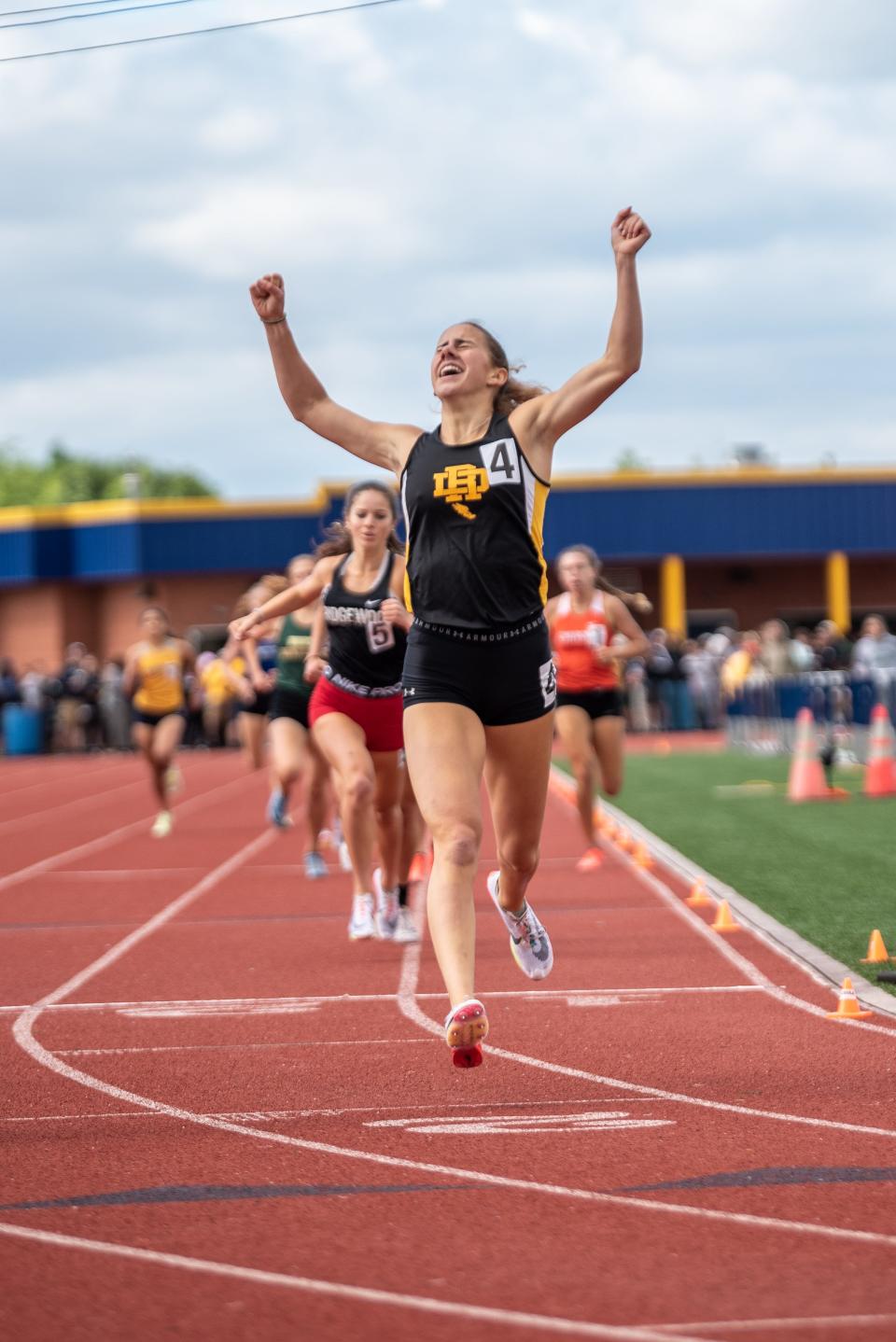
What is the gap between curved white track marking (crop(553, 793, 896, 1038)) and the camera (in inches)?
291

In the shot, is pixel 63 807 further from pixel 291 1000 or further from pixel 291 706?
pixel 291 1000

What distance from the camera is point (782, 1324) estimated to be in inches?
144

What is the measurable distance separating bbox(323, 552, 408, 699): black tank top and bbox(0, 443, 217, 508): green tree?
378ft

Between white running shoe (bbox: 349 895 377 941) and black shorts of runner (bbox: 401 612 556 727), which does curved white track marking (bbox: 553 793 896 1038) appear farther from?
black shorts of runner (bbox: 401 612 556 727)

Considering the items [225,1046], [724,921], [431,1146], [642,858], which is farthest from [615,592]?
[431,1146]

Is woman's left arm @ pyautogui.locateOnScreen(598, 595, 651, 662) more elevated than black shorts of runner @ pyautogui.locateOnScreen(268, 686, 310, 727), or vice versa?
woman's left arm @ pyautogui.locateOnScreen(598, 595, 651, 662)

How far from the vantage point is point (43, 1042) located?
7258mm

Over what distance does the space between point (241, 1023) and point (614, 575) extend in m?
43.4

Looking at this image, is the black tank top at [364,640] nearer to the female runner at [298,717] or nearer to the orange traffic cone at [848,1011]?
the orange traffic cone at [848,1011]

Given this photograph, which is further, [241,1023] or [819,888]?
[819,888]

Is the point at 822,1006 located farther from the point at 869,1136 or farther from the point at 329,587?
the point at 329,587

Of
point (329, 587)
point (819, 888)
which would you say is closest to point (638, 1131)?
point (329, 587)

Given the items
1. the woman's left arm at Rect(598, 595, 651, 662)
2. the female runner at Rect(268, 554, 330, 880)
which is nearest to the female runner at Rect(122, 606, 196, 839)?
the female runner at Rect(268, 554, 330, 880)

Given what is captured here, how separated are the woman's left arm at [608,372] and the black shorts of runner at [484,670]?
542 millimetres
